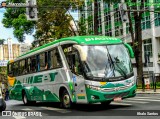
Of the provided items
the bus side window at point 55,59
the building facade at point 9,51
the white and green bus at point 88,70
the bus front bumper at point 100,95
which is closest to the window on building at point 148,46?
the white and green bus at point 88,70

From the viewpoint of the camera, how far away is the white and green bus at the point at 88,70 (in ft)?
48.3

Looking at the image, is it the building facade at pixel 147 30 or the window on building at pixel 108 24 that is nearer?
the building facade at pixel 147 30

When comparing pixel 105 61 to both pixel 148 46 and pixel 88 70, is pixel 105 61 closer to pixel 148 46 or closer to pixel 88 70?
pixel 88 70

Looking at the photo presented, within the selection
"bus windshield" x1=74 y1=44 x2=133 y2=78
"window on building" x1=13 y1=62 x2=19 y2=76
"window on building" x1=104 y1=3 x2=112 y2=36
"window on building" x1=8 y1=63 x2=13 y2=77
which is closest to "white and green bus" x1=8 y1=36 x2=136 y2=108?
"bus windshield" x1=74 y1=44 x2=133 y2=78

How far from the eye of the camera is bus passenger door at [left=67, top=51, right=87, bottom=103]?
15.1m

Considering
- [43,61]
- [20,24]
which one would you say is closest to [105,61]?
[43,61]

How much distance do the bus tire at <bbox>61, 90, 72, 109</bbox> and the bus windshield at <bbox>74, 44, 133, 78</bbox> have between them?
2202mm

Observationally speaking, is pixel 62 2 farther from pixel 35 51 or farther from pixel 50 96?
pixel 50 96

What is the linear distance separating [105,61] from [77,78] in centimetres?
137

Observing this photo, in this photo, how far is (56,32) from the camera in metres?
41.7

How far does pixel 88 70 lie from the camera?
48.5 feet

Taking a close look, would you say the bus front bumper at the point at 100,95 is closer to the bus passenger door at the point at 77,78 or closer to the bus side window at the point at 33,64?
the bus passenger door at the point at 77,78

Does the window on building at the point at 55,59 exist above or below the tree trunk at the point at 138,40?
below

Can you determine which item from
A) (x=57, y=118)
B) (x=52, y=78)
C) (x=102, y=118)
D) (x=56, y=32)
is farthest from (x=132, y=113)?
(x=56, y=32)
